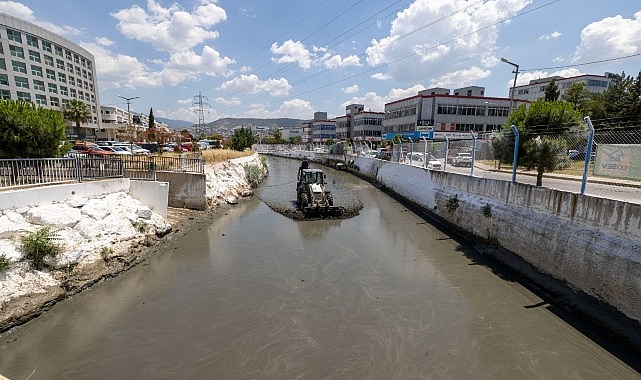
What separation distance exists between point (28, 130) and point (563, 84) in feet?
316

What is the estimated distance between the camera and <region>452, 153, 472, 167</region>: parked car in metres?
17.0

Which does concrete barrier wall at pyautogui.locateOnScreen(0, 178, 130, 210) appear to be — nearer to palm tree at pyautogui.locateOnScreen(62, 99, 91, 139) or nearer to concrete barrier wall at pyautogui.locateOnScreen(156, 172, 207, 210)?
concrete barrier wall at pyautogui.locateOnScreen(156, 172, 207, 210)

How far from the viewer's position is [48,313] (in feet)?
24.8

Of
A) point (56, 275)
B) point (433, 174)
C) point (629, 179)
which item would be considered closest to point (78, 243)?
point (56, 275)

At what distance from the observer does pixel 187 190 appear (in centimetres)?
1711

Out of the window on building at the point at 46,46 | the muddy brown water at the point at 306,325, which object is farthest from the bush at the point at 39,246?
the window on building at the point at 46,46

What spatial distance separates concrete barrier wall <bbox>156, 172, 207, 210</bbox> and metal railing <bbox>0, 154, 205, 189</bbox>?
1.82m

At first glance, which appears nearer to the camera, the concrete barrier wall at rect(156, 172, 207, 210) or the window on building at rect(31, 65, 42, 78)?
the concrete barrier wall at rect(156, 172, 207, 210)

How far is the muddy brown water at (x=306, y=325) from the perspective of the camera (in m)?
5.94

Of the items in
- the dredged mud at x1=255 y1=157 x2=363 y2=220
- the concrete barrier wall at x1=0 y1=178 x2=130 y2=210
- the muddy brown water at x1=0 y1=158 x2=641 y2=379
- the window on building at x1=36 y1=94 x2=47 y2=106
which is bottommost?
the muddy brown water at x1=0 y1=158 x2=641 y2=379

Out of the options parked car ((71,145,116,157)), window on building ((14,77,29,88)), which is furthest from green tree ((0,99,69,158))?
window on building ((14,77,29,88))

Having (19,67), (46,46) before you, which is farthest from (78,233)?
(46,46)

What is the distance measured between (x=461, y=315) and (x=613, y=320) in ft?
10.7

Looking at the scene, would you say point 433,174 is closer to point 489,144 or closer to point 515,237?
point 489,144
